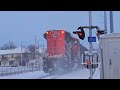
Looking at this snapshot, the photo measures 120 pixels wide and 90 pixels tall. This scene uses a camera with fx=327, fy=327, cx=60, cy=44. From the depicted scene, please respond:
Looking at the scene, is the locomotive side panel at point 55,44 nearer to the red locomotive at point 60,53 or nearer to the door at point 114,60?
the red locomotive at point 60,53

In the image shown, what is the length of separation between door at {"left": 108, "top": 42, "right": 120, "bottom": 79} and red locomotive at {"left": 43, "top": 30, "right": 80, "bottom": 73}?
2917 millimetres

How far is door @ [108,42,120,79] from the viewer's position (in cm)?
807

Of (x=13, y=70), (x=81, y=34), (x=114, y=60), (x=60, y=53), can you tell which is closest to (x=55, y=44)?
(x=60, y=53)

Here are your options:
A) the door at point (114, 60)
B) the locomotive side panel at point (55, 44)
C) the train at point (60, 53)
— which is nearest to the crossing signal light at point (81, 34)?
the door at point (114, 60)

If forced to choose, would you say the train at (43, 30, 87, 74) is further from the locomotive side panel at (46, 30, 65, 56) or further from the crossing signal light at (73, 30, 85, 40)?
the crossing signal light at (73, 30, 85, 40)

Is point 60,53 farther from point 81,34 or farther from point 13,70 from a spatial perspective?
point 13,70

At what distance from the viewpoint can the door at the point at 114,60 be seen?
8.07m

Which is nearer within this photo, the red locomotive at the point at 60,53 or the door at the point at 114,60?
the door at the point at 114,60

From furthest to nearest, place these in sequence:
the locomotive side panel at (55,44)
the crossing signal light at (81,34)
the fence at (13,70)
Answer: the locomotive side panel at (55,44) < the crossing signal light at (81,34) < the fence at (13,70)

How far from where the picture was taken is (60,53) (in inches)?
485
